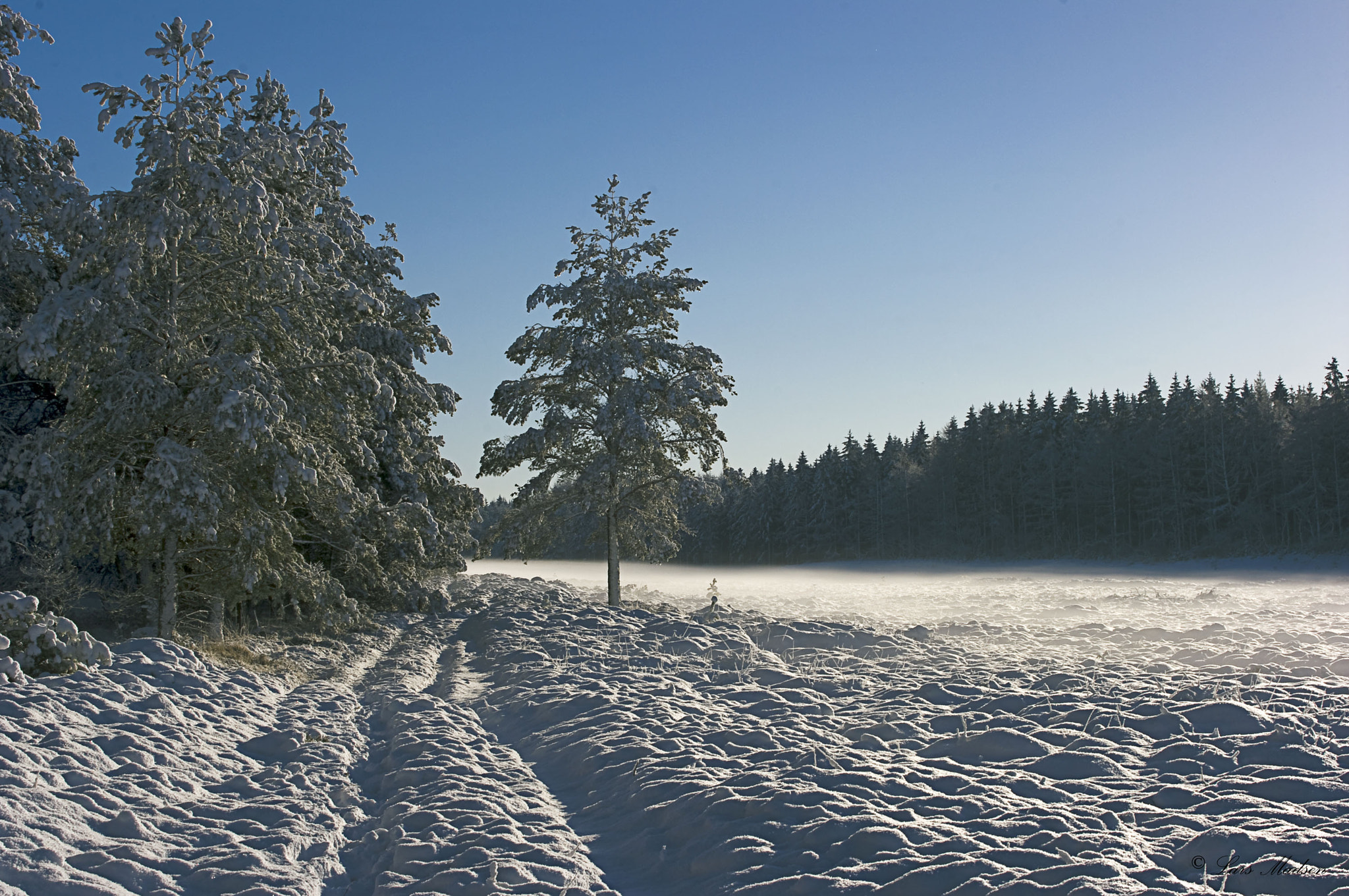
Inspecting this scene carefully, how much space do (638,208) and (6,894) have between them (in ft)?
61.1

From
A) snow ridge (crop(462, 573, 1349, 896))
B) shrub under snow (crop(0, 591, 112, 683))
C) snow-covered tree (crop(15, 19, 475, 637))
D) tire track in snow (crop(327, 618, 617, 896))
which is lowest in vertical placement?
tire track in snow (crop(327, 618, 617, 896))

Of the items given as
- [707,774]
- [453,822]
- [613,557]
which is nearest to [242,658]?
[453,822]

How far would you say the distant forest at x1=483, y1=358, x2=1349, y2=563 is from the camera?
46406 mm

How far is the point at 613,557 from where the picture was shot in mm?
20266

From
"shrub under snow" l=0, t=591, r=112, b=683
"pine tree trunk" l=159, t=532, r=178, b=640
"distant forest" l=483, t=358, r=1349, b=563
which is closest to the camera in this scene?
"shrub under snow" l=0, t=591, r=112, b=683

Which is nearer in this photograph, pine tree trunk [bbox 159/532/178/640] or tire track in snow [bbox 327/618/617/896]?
tire track in snow [bbox 327/618/617/896]

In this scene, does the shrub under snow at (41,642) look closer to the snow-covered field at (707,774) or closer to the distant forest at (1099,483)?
the snow-covered field at (707,774)

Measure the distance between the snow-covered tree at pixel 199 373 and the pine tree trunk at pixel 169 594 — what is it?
0.02 meters

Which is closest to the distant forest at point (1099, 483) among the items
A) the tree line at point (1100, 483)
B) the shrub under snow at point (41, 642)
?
the tree line at point (1100, 483)

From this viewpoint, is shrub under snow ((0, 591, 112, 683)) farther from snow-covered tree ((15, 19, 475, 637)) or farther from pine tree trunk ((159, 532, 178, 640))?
pine tree trunk ((159, 532, 178, 640))

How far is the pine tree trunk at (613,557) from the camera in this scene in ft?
66.1

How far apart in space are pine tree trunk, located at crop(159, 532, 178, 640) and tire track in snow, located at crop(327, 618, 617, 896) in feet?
14.8

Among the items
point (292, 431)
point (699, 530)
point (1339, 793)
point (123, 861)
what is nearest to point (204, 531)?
point (292, 431)

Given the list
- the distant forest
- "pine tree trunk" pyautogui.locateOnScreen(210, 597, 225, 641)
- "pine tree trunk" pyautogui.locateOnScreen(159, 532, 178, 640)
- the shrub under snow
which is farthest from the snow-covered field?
the distant forest
